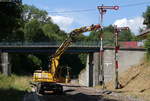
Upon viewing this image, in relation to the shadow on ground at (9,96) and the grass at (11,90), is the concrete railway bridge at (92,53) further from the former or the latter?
the shadow on ground at (9,96)

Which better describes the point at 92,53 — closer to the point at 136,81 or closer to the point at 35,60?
the point at 136,81

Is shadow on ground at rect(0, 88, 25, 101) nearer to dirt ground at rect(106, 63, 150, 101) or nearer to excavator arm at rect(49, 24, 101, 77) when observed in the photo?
dirt ground at rect(106, 63, 150, 101)

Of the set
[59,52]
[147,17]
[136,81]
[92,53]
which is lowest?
[136,81]

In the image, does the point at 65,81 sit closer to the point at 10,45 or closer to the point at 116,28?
the point at 116,28

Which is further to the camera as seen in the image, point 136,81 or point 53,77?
point 136,81

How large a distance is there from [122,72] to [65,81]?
77.3 feet

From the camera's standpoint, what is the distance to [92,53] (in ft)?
270

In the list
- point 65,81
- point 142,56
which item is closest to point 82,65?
point 142,56

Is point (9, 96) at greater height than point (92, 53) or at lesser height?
lesser

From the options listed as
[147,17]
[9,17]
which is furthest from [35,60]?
[9,17]

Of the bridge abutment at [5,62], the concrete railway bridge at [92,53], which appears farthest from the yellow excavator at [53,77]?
the bridge abutment at [5,62]

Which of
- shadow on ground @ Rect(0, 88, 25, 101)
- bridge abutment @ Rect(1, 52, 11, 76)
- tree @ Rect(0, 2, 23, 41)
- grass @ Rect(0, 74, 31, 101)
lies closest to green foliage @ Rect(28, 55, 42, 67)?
bridge abutment @ Rect(1, 52, 11, 76)

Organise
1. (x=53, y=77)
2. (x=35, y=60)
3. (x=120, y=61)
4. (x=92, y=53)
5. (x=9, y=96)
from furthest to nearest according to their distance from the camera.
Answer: (x=35, y=60) < (x=92, y=53) < (x=120, y=61) < (x=53, y=77) < (x=9, y=96)

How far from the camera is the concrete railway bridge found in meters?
74.7
